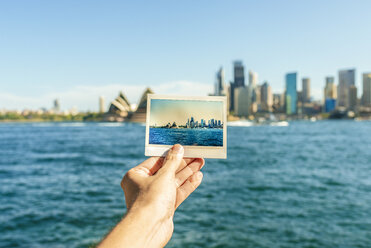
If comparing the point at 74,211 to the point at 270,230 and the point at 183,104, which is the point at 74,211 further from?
the point at 183,104

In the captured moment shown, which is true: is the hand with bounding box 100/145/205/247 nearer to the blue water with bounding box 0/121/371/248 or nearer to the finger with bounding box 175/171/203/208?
the finger with bounding box 175/171/203/208

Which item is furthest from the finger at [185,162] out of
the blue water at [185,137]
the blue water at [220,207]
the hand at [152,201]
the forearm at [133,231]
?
the blue water at [220,207]

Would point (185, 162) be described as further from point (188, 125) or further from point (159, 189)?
point (159, 189)

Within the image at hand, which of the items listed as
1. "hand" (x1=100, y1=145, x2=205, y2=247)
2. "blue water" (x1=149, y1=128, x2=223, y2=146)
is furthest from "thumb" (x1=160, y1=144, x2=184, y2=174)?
"blue water" (x1=149, y1=128, x2=223, y2=146)

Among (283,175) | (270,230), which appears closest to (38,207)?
(270,230)

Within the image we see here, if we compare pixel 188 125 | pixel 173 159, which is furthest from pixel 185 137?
pixel 173 159

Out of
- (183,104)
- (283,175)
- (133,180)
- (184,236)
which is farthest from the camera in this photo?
(283,175)

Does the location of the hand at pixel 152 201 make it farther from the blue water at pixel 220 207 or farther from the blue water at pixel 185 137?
the blue water at pixel 220 207
